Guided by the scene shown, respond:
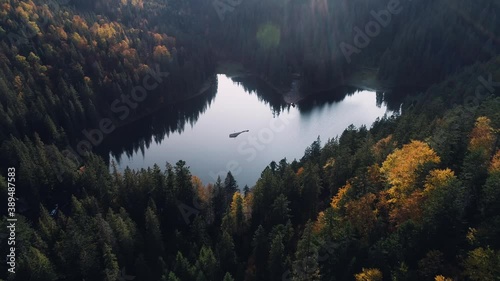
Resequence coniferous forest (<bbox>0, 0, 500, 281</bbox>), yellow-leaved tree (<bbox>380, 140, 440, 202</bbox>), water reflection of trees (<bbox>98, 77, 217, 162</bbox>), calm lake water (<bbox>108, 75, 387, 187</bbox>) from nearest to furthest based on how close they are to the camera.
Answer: coniferous forest (<bbox>0, 0, 500, 281</bbox>) → yellow-leaved tree (<bbox>380, 140, 440, 202</bbox>) → calm lake water (<bbox>108, 75, 387, 187</bbox>) → water reflection of trees (<bbox>98, 77, 217, 162</bbox>)

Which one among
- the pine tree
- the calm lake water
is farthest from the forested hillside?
the pine tree

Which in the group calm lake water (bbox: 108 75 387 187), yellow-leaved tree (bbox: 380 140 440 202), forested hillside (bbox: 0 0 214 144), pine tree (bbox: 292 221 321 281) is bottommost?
calm lake water (bbox: 108 75 387 187)

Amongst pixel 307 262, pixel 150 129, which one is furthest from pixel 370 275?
pixel 150 129

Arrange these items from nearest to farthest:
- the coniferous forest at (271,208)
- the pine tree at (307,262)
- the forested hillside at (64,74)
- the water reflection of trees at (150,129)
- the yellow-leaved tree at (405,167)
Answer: the coniferous forest at (271,208) → the pine tree at (307,262) → the yellow-leaved tree at (405,167) → the forested hillside at (64,74) → the water reflection of trees at (150,129)

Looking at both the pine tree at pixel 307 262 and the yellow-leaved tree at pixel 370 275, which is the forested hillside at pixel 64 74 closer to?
the pine tree at pixel 307 262

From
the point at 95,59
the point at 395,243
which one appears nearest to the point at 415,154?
the point at 395,243

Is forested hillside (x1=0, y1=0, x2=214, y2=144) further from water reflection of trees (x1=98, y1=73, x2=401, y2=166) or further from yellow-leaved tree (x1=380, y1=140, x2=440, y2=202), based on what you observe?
yellow-leaved tree (x1=380, y1=140, x2=440, y2=202)

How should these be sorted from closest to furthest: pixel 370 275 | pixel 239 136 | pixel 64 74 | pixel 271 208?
pixel 370 275, pixel 271 208, pixel 64 74, pixel 239 136

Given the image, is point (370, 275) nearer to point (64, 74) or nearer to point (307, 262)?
point (307, 262)

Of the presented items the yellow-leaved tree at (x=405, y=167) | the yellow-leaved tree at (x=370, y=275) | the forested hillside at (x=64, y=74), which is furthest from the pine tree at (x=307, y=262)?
the forested hillside at (x=64, y=74)
